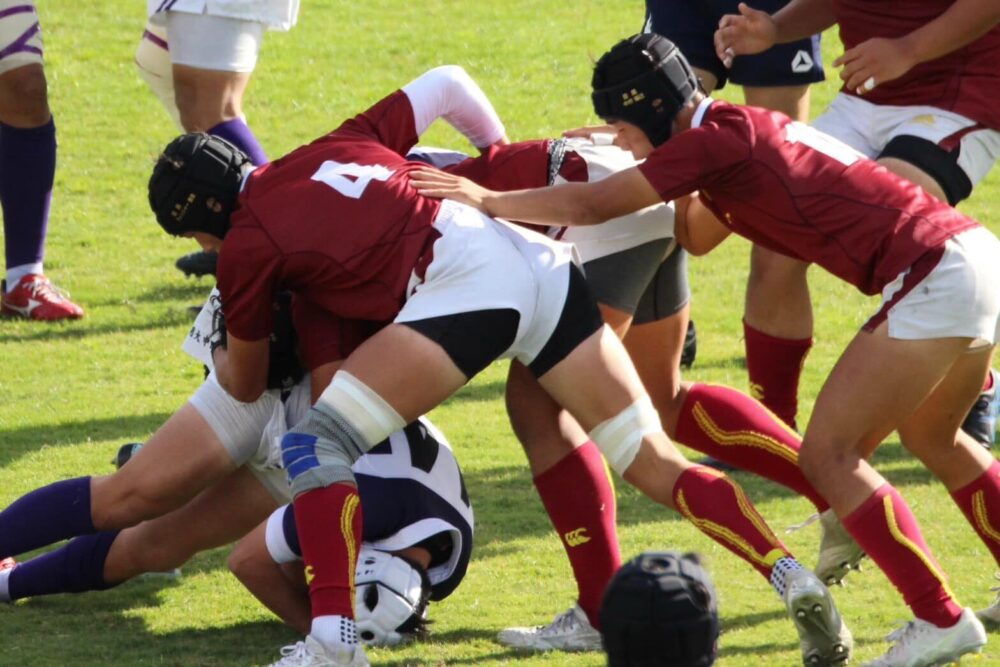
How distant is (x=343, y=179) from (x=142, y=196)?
5.43 metres

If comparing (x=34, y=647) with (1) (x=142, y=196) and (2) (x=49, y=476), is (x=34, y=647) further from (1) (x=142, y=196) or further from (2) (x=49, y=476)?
(1) (x=142, y=196)

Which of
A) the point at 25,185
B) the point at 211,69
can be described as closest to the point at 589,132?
the point at 211,69

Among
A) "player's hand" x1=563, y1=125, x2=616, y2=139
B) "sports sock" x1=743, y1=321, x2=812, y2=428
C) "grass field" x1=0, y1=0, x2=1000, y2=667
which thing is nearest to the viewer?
"grass field" x1=0, y1=0, x2=1000, y2=667

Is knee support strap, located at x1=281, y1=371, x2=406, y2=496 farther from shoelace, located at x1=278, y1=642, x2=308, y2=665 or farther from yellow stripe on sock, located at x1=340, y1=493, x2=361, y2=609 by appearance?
shoelace, located at x1=278, y1=642, x2=308, y2=665

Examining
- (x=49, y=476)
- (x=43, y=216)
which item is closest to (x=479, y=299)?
(x=49, y=476)

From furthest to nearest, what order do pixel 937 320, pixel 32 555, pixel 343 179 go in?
pixel 32 555, pixel 343 179, pixel 937 320

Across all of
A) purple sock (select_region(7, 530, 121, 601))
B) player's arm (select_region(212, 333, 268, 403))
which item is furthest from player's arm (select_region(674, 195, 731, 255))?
purple sock (select_region(7, 530, 121, 601))

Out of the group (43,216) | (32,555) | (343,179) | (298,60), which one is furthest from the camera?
(298,60)

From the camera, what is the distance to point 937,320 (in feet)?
12.3

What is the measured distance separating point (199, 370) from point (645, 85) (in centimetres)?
311

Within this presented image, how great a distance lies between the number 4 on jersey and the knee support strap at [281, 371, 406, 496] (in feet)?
1.51

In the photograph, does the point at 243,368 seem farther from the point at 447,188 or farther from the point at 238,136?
the point at 238,136

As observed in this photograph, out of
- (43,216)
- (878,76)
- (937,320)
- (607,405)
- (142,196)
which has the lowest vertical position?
(142,196)

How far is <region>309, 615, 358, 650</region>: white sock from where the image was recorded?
3.69 metres
